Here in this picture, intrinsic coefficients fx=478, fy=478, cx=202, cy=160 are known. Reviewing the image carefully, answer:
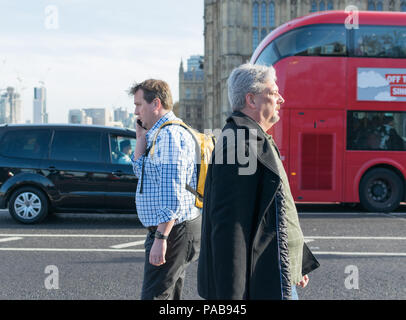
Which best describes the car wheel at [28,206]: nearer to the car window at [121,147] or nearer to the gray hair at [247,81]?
the car window at [121,147]

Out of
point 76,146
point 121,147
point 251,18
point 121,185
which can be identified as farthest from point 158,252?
point 251,18

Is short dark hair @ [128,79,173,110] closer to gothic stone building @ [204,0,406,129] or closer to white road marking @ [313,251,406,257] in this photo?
white road marking @ [313,251,406,257]

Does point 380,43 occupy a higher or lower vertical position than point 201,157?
higher

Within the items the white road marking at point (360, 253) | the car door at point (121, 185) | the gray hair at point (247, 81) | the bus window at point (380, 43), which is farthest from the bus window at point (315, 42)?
the gray hair at point (247, 81)

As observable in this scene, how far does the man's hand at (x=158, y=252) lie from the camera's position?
101 inches

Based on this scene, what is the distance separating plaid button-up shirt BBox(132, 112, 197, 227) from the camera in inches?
103

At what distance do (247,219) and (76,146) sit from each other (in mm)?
6888

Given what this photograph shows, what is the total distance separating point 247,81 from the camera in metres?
2.20

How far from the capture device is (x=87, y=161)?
8328mm

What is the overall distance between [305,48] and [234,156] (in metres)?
9.19

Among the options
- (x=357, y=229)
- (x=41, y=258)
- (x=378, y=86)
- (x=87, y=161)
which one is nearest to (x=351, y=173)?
(x=378, y=86)

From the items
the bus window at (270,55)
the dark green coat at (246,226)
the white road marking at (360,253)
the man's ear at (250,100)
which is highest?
the bus window at (270,55)

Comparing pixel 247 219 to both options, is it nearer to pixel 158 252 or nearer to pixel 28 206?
pixel 158 252
